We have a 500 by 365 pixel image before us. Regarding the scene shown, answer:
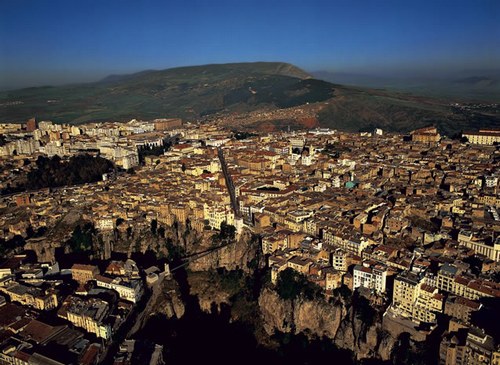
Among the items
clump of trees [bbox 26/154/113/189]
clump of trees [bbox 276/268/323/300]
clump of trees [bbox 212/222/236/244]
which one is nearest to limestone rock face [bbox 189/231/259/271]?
clump of trees [bbox 212/222/236/244]

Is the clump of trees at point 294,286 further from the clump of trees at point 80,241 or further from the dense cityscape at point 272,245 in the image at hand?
the clump of trees at point 80,241

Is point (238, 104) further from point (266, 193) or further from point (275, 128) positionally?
point (266, 193)

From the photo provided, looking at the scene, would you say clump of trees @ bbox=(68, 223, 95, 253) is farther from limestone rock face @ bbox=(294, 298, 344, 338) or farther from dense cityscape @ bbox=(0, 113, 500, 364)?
limestone rock face @ bbox=(294, 298, 344, 338)

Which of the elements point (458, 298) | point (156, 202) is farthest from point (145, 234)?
point (458, 298)

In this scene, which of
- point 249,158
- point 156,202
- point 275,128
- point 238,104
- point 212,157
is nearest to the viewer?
point 156,202

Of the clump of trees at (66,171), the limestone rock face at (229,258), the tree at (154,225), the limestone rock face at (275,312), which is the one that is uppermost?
the clump of trees at (66,171)

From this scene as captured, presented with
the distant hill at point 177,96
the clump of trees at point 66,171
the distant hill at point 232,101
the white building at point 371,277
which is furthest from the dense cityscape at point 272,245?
the distant hill at point 177,96
